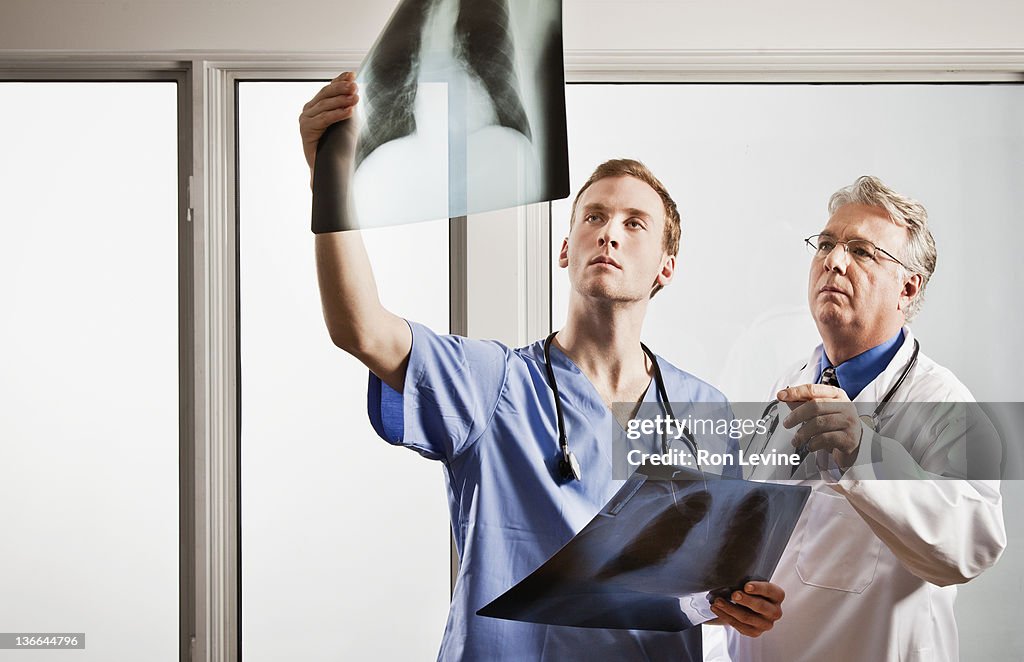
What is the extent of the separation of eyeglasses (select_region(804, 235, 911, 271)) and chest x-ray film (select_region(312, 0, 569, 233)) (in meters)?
0.46

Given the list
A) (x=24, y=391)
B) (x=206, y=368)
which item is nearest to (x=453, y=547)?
(x=206, y=368)

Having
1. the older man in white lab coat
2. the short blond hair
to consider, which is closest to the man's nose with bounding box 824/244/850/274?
the older man in white lab coat

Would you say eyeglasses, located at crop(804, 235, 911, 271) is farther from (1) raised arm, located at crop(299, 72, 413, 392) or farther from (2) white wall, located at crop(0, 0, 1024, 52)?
(1) raised arm, located at crop(299, 72, 413, 392)

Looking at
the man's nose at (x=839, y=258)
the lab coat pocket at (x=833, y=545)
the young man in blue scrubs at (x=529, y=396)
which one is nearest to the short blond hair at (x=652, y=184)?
the young man in blue scrubs at (x=529, y=396)

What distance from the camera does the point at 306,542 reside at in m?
1.46

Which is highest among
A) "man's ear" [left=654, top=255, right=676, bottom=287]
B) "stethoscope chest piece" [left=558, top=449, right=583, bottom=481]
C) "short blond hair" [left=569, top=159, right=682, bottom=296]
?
"short blond hair" [left=569, top=159, right=682, bottom=296]

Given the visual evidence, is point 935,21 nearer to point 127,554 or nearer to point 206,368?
point 206,368

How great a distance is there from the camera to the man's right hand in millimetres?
1208

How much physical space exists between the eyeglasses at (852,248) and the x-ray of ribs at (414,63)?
567 mm

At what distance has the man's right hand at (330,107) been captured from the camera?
3.96ft

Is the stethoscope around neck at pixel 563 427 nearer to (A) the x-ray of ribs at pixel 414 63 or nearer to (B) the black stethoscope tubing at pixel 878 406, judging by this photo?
(B) the black stethoscope tubing at pixel 878 406

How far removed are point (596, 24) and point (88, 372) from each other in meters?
1.12

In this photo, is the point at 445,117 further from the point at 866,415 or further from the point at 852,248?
the point at 866,415

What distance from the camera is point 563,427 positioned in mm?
1328
